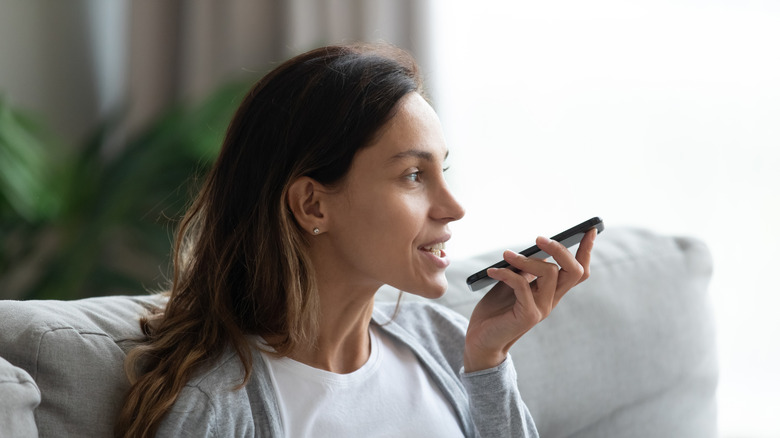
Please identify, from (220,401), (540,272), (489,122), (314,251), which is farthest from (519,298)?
(489,122)

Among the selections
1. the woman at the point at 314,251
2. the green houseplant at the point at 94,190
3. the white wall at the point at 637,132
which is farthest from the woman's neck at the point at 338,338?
the green houseplant at the point at 94,190

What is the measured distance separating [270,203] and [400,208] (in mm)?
178

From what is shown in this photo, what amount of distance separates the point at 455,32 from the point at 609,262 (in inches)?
49.2

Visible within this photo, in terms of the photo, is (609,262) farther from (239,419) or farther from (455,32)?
(455,32)

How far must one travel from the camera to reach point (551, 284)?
125cm

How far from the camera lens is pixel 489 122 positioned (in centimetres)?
279

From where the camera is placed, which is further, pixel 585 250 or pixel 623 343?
pixel 623 343

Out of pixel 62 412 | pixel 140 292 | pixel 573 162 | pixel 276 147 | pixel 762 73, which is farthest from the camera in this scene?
pixel 140 292

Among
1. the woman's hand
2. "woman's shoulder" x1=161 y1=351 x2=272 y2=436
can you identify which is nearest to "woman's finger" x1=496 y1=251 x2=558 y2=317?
the woman's hand

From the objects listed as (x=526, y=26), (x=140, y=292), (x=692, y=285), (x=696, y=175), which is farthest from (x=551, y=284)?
(x=140, y=292)

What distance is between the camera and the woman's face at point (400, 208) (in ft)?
3.92

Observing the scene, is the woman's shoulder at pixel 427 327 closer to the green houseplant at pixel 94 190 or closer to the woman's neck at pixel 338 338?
the woman's neck at pixel 338 338

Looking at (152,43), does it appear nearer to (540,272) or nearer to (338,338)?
(338,338)

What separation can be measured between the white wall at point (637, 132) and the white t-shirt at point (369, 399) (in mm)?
1050
